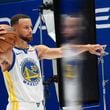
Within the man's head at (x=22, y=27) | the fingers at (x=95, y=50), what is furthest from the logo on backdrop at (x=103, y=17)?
the fingers at (x=95, y=50)

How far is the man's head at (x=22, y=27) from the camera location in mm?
3186

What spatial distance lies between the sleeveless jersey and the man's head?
0.42 ft

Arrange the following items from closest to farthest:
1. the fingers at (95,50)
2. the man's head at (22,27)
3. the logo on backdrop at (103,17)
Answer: the fingers at (95,50), the man's head at (22,27), the logo on backdrop at (103,17)

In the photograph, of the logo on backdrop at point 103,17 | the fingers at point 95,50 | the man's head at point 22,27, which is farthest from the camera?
the logo on backdrop at point 103,17

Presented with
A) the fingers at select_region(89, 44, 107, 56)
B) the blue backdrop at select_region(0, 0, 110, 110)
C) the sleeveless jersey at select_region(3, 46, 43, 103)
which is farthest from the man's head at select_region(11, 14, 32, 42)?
the blue backdrop at select_region(0, 0, 110, 110)

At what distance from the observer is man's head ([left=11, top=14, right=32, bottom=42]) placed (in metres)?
3.19

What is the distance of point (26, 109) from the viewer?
3250 millimetres

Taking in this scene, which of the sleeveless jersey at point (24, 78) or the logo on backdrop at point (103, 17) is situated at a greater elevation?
the logo on backdrop at point (103, 17)

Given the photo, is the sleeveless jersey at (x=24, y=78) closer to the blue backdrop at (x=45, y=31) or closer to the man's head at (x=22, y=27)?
the man's head at (x=22, y=27)

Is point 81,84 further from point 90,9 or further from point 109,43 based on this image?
point 109,43

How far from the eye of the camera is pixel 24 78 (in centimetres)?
323

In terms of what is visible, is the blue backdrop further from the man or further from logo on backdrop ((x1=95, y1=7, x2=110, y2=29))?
the man

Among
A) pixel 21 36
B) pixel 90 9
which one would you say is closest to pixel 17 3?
pixel 21 36

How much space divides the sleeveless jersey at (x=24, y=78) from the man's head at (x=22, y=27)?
129 mm
